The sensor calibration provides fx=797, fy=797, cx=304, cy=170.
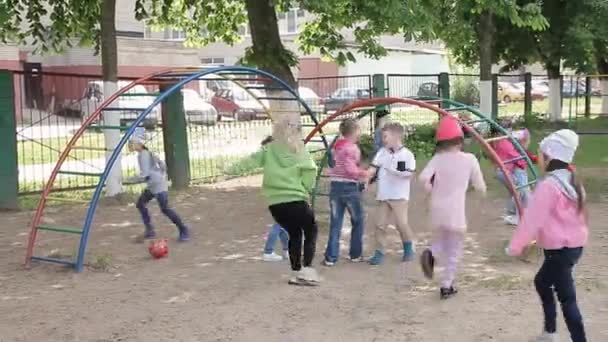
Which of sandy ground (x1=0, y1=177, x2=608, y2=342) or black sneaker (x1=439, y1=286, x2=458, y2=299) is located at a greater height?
black sneaker (x1=439, y1=286, x2=458, y2=299)

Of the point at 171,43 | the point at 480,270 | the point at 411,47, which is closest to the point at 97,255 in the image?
the point at 480,270

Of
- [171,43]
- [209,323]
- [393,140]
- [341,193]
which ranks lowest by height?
[209,323]

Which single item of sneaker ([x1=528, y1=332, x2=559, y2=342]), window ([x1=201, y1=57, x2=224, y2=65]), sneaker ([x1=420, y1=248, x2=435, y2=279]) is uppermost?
→ window ([x1=201, y1=57, x2=224, y2=65])

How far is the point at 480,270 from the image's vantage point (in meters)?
7.08

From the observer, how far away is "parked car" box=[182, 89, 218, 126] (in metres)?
23.7

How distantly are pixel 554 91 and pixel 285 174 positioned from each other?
20053 millimetres

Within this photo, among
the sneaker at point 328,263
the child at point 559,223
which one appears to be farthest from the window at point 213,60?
the child at point 559,223

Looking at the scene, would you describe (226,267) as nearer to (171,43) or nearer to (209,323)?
(209,323)

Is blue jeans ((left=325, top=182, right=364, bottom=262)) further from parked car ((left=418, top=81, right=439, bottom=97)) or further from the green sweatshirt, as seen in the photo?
parked car ((left=418, top=81, right=439, bottom=97))

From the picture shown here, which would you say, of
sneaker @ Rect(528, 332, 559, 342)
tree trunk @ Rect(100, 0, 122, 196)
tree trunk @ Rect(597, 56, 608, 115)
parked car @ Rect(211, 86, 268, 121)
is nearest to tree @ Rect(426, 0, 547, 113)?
tree trunk @ Rect(597, 56, 608, 115)

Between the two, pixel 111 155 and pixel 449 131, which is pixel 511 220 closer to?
pixel 449 131

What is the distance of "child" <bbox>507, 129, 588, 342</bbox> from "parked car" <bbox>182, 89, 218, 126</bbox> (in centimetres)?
1803

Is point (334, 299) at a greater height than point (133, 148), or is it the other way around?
point (133, 148)

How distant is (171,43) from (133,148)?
101ft
